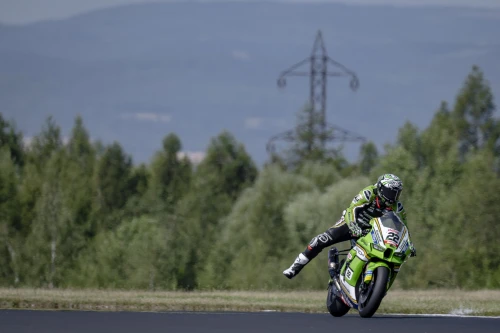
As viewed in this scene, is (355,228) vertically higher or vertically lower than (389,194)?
lower

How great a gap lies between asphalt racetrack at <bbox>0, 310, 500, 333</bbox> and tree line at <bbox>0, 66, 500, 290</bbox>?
25.3m

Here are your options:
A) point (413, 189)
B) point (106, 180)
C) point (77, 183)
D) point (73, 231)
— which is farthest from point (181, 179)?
point (413, 189)

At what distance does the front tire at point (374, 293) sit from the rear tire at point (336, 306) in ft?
2.83

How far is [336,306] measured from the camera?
57.6 ft

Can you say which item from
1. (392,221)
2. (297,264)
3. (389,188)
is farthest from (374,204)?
(297,264)

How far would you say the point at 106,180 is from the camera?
11425 centimetres

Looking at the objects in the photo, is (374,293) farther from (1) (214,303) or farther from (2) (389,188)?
(1) (214,303)

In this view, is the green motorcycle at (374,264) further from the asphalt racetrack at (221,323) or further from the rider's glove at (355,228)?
the asphalt racetrack at (221,323)

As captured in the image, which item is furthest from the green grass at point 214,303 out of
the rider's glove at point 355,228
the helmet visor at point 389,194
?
the helmet visor at point 389,194

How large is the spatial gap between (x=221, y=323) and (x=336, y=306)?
2.26 meters

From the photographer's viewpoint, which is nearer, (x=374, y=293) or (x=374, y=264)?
(x=374, y=293)

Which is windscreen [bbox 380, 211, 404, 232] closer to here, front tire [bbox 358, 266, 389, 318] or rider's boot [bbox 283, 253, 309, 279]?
front tire [bbox 358, 266, 389, 318]

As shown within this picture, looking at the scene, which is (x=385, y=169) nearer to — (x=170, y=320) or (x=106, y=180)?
(x=106, y=180)

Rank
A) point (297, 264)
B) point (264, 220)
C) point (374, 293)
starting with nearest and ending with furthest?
point (374, 293) < point (297, 264) < point (264, 220)
